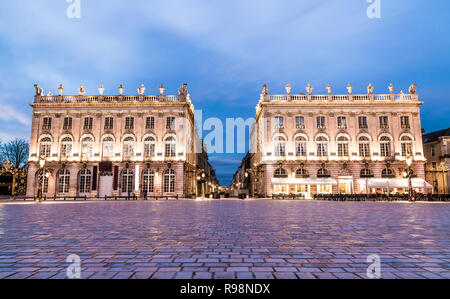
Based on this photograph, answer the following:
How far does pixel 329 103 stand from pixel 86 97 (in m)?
34.9

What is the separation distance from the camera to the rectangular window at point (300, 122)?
42250mm

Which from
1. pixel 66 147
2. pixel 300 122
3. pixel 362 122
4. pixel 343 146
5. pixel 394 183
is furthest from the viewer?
pixel 300 122

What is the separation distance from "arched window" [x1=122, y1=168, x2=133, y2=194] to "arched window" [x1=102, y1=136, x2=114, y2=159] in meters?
3.23

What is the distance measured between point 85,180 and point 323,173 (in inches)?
1311

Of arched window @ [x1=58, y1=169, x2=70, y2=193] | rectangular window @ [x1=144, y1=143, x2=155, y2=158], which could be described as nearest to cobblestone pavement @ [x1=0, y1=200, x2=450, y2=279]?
rectangular window @ [x1=144, y1=143, x2=155, y2=158]

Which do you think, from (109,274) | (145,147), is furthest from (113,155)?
(109,274)

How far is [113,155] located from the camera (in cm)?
4112

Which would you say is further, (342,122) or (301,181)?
(342,122)

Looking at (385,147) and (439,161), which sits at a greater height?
(385,147)

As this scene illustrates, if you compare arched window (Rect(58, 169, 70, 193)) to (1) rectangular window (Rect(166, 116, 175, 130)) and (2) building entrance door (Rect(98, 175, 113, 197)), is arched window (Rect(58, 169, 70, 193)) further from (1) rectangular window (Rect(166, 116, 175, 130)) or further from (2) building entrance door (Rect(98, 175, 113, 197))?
(1) rectangular window (Rect(166, 116, 175, 130))

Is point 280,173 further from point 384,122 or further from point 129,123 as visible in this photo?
point 129,123

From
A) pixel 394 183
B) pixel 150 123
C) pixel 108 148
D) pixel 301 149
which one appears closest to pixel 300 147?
pixel 301 149

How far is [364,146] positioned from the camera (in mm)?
41906

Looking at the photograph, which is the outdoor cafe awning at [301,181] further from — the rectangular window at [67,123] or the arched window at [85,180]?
the rectangular window at [67,123]
